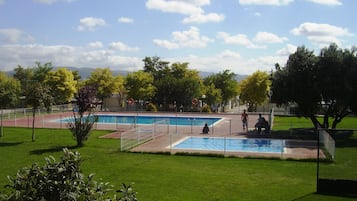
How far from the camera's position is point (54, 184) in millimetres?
3990

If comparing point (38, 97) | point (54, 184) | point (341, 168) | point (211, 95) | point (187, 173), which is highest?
point (211, 95)

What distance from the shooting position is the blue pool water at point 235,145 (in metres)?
20.1

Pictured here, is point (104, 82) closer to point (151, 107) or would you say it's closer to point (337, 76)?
point (151, 107)

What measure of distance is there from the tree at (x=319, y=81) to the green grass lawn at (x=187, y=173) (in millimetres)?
9478

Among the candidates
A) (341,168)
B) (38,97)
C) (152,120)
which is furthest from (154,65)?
(341,168)

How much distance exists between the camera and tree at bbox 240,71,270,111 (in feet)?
176

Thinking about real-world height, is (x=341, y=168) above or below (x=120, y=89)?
below

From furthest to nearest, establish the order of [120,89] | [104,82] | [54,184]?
[120,89] < [104,82] < [54,184]

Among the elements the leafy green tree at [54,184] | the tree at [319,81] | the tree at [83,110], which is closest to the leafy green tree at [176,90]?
the tree at [319,81]

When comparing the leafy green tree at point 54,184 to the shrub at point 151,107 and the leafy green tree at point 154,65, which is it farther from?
the leafy green tree at point 154,65

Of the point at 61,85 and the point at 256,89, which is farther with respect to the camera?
the point at 256,89

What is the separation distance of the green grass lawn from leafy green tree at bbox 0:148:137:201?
7.79 meters

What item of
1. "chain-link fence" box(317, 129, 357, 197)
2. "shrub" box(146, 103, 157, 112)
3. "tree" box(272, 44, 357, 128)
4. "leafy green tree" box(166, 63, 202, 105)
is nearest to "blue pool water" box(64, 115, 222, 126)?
"shrub" box(146, 103, 157, 112)

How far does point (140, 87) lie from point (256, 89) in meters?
15.5
